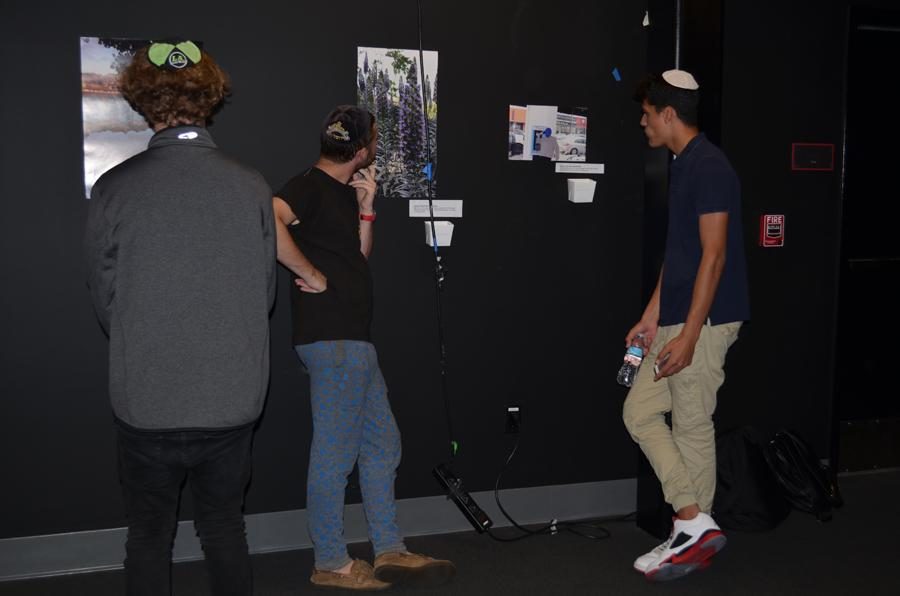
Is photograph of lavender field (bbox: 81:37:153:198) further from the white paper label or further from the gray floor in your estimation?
the gray floor

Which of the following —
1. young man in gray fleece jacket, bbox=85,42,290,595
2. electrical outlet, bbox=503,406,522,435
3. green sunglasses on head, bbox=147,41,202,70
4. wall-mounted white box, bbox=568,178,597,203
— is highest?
green sunglasses on head, bbox=147,41,202,70

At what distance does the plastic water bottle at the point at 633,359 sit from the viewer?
3.06 metres

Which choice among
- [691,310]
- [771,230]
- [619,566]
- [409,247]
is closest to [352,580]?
[619,566]

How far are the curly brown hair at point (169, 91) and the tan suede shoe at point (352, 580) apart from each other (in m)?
1.61

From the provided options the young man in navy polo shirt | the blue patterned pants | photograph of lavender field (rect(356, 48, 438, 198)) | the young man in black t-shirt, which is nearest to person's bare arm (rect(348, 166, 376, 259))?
the young man in black t-shirt

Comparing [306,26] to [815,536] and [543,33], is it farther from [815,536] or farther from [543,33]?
[815,536]

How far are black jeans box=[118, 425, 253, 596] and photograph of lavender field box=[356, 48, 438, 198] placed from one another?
1467 millimetres

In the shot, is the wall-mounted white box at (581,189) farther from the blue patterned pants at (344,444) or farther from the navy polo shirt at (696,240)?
the blue patterned pants at (344,444)

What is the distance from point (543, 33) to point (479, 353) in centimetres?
133

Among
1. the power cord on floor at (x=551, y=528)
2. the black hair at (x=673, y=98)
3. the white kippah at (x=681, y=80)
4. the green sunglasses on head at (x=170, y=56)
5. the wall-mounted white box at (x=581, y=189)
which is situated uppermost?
the white kippah at (x=681, y=80)

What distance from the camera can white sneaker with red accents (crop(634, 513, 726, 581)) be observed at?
280 cm

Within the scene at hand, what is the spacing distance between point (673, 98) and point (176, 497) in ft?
6.85

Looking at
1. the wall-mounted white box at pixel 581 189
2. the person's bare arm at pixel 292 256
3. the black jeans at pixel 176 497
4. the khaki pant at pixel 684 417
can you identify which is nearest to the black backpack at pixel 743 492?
the khaki pant at pixel 684 417

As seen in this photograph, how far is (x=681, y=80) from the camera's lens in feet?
9.45
